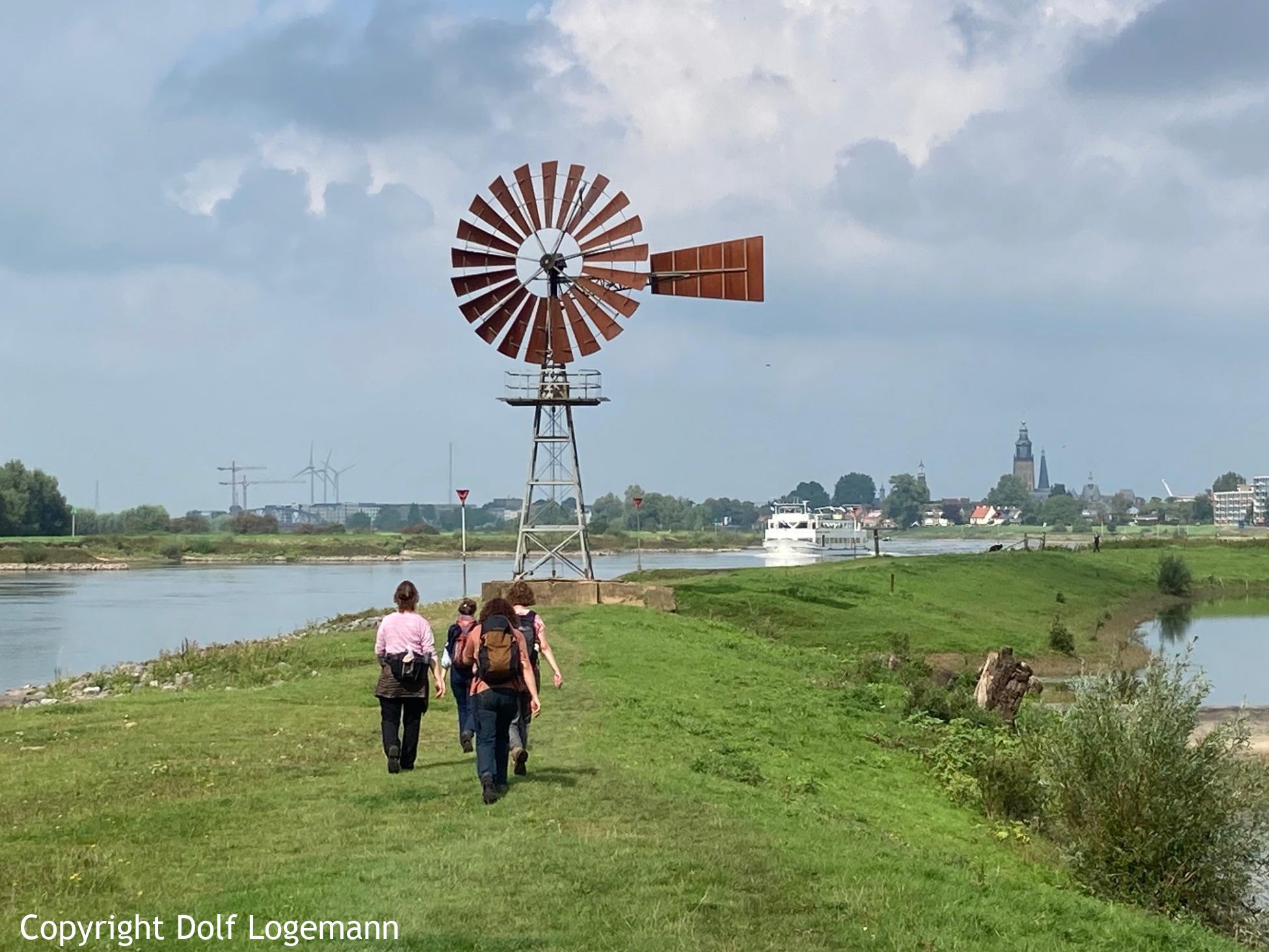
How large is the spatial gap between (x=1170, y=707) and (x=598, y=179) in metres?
23.6

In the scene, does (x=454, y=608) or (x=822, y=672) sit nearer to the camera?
(x=822, y=672)

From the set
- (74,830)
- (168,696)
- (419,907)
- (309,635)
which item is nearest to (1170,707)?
(419,907)

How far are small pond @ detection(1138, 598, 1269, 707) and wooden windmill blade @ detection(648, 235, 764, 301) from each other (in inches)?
540

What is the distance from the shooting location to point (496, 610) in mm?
13734

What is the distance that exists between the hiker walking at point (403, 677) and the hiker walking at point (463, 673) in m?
0.20

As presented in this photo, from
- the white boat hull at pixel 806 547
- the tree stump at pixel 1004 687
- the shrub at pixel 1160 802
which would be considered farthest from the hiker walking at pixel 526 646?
the white boat hull at pixel 806 547

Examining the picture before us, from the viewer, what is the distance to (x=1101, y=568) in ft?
271

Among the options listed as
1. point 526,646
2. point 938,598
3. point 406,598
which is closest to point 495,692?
point 526,646

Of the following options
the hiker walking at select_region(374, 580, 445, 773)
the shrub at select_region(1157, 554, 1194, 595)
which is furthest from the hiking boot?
the shrub at select_region(1157, 554, 1194, 595)

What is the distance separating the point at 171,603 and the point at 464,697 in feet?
207

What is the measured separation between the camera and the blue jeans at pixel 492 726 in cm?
1338

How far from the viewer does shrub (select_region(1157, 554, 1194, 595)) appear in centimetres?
7912

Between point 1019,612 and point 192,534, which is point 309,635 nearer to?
point 1019,612

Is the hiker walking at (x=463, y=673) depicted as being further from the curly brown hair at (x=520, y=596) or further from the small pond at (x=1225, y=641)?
the small pond at (x=1225, y=641)
